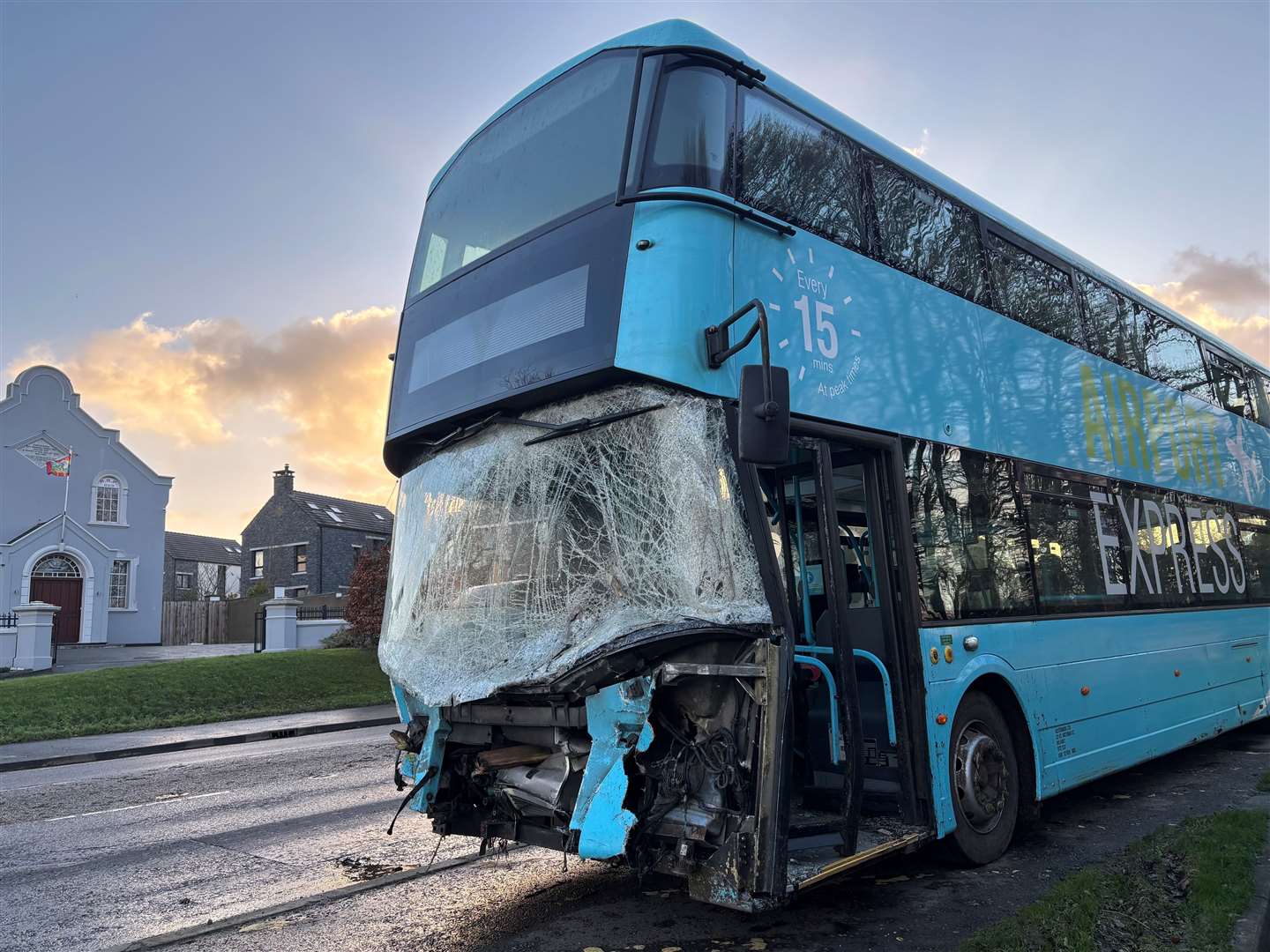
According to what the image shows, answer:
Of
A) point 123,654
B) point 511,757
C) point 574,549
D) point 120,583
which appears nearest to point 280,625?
point 123,654

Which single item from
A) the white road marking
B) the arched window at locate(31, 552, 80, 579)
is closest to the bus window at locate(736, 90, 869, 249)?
the white road marking

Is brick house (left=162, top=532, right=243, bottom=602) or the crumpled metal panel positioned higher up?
brick house (left=162, top=532, right=243, bottom=602)

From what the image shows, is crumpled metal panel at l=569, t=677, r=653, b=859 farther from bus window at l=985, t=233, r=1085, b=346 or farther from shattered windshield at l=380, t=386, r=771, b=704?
bus window at l=985, t=233, r=1085, b=346

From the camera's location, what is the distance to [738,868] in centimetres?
395

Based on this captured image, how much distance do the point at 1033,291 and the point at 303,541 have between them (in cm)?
4590

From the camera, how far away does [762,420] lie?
4203mm

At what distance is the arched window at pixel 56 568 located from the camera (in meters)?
32.8

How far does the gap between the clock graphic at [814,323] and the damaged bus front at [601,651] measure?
809mm

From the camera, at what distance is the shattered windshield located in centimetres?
438

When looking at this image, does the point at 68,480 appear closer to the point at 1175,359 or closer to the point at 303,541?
the point at 303,541

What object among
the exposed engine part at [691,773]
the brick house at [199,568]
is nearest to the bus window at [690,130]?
the exposed engine part at [691,773]

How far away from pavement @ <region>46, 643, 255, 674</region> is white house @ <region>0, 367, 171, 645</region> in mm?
1475

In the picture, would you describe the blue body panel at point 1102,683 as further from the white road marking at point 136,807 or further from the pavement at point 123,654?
the pavement at point 123,654

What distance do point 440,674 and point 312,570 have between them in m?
45.9
